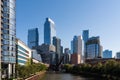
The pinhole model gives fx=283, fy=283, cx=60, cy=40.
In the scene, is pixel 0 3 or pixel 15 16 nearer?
pixel 0 3

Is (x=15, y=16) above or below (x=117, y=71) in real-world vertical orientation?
above

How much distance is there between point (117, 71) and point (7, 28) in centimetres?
4668

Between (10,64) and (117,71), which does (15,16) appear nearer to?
(10,64)

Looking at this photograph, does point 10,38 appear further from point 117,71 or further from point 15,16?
point 117,71

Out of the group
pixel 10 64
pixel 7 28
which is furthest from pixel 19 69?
pixel 7 28

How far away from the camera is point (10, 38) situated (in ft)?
382

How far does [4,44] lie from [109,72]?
45424mm

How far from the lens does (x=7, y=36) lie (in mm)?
114062

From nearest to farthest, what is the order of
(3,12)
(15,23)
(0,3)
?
(0,3), (3,12), (15,23)

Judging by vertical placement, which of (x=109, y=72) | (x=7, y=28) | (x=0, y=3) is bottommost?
(x=109, y=72)

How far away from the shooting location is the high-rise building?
368ft

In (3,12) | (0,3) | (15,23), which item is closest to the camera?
(0,3)

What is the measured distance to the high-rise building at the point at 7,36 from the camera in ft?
368

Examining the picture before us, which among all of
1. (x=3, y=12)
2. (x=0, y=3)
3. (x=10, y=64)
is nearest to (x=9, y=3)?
(x=3, y=12)
